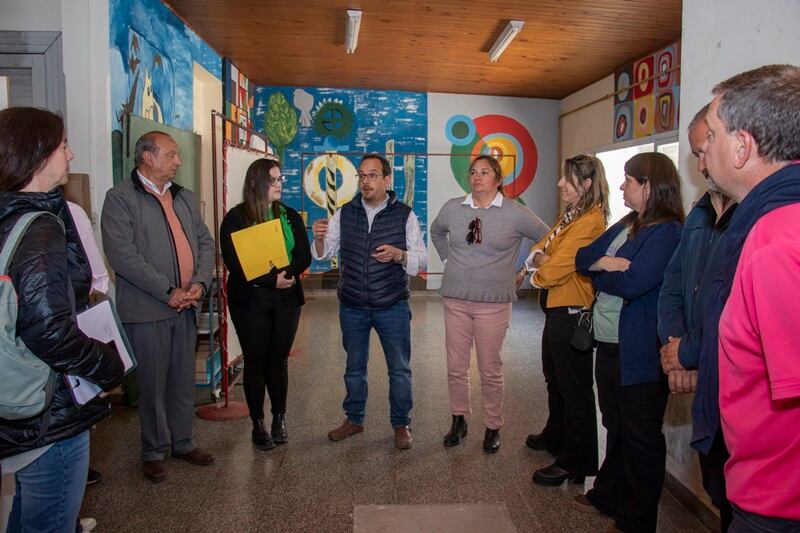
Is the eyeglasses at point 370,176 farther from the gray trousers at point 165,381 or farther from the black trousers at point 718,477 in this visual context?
the black trousers at point 718,477

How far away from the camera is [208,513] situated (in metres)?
2.71

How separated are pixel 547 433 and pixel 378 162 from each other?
1.81m

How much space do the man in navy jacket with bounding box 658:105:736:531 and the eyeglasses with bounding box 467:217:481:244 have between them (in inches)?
52.2

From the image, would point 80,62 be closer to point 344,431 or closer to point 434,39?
point 344,431

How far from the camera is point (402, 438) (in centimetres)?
347

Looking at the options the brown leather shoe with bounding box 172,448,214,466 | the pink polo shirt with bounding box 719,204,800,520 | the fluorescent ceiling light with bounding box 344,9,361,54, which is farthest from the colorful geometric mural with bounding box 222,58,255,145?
the pink polo shirt with bounding box 719,204,800,520

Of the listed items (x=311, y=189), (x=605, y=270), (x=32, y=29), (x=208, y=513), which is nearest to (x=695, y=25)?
(x=605, y=270)

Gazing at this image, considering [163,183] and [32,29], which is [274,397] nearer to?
[163,183]

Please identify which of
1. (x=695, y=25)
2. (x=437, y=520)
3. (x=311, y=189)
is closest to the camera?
(x=437, y=520)

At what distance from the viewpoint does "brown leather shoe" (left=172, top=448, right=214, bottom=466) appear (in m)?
3.22

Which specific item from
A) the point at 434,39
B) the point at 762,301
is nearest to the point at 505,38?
the point at 434,39

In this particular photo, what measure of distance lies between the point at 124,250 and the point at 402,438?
1.81 metres

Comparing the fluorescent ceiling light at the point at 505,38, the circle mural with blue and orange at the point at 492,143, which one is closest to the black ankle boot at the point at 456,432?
the fluorescent ceiling light at the point at 505,38

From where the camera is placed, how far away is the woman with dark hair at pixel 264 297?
131 inches
